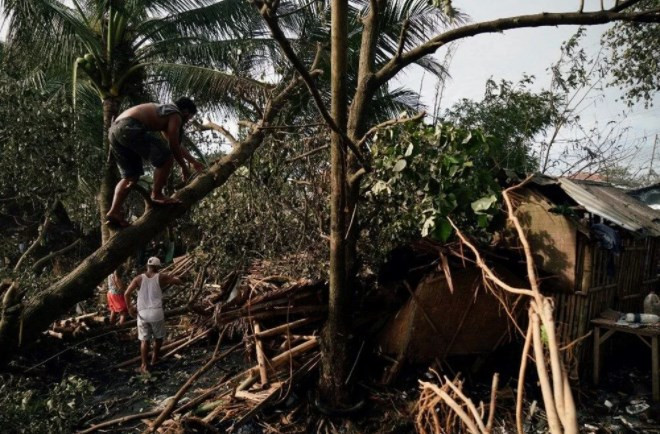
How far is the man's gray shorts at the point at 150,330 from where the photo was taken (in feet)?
18.2

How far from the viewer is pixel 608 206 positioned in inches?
209

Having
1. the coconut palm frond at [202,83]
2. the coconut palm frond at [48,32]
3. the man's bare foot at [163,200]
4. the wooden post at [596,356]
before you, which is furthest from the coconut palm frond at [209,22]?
the wooden post at [596,356]

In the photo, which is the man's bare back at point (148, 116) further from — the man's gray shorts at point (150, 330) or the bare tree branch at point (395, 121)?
the man's gray shorts at point (150, 330)

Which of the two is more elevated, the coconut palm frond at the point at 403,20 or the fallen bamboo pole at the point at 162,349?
the coconut palm frond at the point at 403,20

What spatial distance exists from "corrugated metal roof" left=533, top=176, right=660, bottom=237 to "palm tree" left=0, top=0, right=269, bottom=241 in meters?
4.71

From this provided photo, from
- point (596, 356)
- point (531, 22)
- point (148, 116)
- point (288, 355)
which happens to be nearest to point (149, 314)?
point (288, 355)

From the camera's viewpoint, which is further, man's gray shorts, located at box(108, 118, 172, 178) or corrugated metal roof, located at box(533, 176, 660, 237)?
corrugated metal roof, located at box(533, 176, 660, 237)

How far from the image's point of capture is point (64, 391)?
340 centimetres

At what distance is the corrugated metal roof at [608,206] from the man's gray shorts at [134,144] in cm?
428

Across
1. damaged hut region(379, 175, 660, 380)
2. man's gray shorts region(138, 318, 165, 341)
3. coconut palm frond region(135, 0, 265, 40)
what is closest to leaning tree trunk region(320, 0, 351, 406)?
damaged hut region(379, 175, 660, 380)

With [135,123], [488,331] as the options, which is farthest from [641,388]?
[135,123]

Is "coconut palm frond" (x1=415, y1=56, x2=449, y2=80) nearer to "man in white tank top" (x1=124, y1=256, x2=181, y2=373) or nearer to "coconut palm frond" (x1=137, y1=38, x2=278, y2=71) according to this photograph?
"coconut palm frond" (x1=137, y1=38, x2=278, y2=71)

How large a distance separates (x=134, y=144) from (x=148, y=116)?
0.31 metres

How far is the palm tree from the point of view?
662cm
